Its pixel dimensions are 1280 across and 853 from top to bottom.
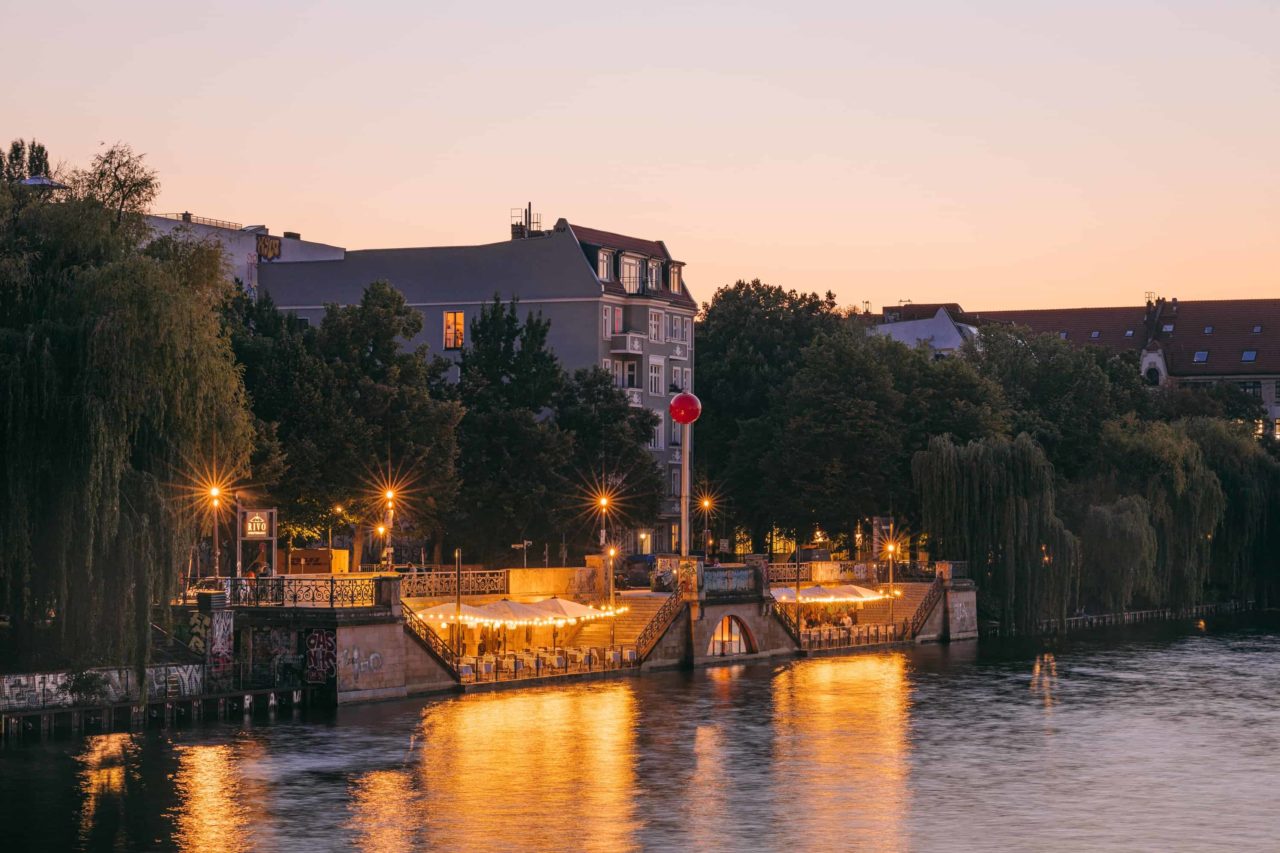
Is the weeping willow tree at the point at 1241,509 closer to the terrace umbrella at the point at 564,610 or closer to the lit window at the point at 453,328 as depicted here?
the lit window at the point at 453,328

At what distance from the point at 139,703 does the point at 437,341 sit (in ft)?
187

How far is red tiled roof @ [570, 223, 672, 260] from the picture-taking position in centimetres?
11294

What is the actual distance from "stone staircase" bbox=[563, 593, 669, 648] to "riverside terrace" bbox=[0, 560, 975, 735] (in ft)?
0.23

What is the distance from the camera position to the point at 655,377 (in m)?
116

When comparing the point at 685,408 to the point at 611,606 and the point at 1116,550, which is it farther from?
the point at 1116,550

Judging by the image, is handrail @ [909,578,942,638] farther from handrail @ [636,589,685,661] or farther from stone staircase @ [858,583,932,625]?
handrail @ [636,589,685,661]

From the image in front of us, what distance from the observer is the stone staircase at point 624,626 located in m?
79.7

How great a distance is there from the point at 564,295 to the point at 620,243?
8.14m

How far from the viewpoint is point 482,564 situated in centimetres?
8794

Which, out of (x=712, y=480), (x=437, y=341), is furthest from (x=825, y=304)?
(x=437, y=341)

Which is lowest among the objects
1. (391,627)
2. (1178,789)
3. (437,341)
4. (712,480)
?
(1178,789)

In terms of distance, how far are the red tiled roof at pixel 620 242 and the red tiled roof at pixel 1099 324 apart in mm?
72306

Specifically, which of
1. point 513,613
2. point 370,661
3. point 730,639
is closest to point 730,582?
point 730,639

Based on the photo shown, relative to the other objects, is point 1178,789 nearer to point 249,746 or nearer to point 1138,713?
point 1138,713
